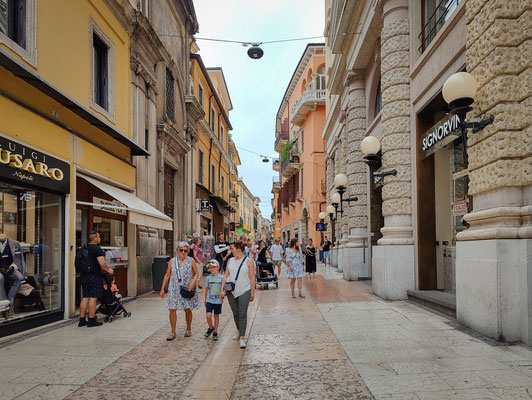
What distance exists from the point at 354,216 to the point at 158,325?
9.46m

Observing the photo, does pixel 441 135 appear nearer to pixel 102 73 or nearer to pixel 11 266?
pixel 11 266

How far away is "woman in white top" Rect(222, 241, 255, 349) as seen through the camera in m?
6.20

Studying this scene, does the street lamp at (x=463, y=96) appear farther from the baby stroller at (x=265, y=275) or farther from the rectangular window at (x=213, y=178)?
the rectangular window at (x=213, y=178)

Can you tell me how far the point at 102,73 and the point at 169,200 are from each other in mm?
6855

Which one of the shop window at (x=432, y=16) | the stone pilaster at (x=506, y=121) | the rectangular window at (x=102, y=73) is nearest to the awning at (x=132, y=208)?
the rectangular window at (x=102, y=73)

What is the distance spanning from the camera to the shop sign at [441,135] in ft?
25.1

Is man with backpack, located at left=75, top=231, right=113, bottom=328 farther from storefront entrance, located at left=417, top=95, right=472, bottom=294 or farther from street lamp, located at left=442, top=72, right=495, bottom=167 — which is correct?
storefront entrance, located at left=417, top=95, right=472, bottom=294

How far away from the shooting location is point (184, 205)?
1856 cm

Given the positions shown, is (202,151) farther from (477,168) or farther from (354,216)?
(477,168)

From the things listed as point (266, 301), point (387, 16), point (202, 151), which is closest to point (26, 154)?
point (266, 301)

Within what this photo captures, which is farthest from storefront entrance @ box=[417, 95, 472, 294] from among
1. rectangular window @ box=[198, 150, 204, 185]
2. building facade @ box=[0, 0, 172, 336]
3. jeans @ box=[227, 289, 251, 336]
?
rectangular window @ box=[198, 150, 204, 185]

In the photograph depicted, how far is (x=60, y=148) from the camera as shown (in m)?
8.21

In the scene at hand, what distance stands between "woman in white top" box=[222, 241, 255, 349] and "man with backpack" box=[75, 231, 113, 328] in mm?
2788

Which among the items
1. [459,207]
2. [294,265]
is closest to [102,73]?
[294,265]
